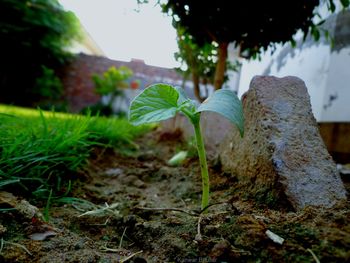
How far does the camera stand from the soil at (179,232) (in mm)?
582

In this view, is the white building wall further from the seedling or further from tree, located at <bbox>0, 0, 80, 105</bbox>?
tree, located at <bbox>0, 0, 80, 105</bbox>

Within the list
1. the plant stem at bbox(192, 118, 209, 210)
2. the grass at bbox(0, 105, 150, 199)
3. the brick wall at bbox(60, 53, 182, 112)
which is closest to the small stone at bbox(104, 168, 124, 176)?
the grass at bbox(0, 105, 150, 199)

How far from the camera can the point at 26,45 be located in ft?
27.8

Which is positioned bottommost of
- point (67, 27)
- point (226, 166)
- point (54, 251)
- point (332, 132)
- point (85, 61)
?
point (54, 251)

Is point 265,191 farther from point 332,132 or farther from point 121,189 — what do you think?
point 332,132

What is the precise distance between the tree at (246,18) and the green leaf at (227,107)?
0.97m

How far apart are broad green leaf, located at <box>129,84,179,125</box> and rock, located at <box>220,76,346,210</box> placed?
377mm

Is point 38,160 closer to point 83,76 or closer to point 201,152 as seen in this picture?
point 201,152

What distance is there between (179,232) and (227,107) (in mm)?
341

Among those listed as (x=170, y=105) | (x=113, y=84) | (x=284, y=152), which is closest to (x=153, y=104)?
(x=170, y=105)

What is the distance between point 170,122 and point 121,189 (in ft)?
6.80

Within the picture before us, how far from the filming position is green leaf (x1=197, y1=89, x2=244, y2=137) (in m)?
0.68

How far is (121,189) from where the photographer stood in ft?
4.46

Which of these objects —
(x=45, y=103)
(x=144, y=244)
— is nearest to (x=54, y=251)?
(x=144, y=244)
